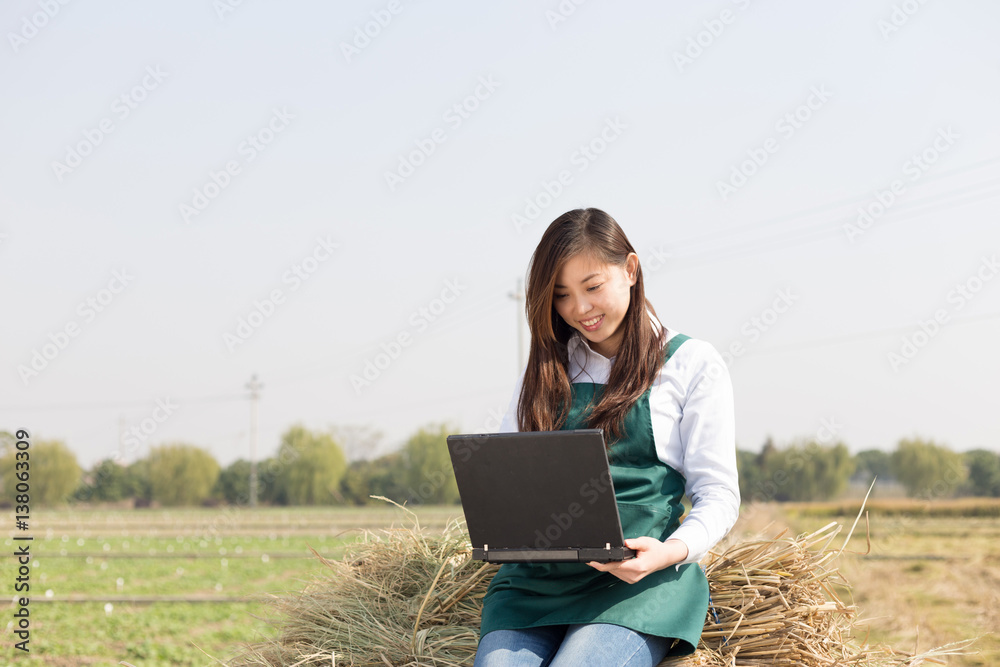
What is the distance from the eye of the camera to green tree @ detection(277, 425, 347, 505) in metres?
42.2

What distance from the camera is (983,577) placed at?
14305 mm

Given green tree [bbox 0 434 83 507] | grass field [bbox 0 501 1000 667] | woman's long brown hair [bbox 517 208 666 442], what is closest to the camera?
woman's long brown hair [bbox 517 208 666 442]

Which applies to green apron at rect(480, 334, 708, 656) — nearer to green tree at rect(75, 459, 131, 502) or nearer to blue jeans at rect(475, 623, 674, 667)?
blue jeans at rect(475, 623, 674, 667)

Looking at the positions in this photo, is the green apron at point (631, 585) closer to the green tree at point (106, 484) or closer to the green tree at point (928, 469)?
the green tree at point (928, 469)

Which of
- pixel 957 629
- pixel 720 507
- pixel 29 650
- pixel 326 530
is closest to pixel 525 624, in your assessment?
pixel 720 507

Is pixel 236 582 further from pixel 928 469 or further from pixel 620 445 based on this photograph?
pixel 928 469

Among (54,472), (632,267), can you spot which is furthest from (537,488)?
(54,472)

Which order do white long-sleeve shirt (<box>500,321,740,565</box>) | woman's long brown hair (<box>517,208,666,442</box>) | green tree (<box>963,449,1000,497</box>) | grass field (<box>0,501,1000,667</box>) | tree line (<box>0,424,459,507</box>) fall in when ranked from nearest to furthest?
white long-sleeve shirt (<box>500,321,740,565</box>) < woman's long brown hair (<box>517,208,666,442</box>) < grass field (<box>0,501,1000,667</box>) < green tree (<box>963,449,1000,497</box>) < tree line (<box>0,424,459,507</box>)

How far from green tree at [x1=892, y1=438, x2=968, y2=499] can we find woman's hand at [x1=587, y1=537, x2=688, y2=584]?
25798 millimetres

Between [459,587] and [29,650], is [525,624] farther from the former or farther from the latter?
[29,650]

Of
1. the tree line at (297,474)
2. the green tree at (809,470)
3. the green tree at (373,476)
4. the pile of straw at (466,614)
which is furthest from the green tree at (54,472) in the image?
the pile of straw at (466,614)

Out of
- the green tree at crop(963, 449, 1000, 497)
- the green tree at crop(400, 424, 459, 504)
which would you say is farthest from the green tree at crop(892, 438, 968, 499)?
the green tree at crop(400, 424, 459, 504)

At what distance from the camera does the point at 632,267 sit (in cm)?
222

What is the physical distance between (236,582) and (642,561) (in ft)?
41.0
